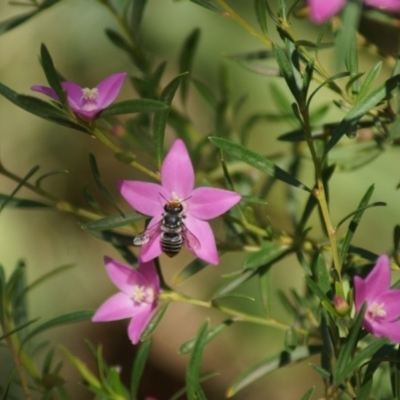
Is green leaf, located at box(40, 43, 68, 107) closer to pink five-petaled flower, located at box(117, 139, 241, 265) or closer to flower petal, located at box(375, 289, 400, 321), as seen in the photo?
pink five-petaled flower, located at box(117, 139, 241, 265)

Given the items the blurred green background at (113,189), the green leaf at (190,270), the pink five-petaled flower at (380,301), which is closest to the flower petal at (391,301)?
the pink five-petaled flower at (380,301)

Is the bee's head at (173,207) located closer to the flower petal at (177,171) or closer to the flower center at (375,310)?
the flower petal at (177,171)

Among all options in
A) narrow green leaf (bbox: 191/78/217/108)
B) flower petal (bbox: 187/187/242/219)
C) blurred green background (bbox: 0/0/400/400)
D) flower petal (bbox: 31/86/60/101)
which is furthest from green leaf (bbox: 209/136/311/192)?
blurred green background (bbox: 0/0/400/400)

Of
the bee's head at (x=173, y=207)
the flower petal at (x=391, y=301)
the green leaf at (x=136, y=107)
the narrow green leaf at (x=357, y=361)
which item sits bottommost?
the narrow green leaf at (x=357, y=361)

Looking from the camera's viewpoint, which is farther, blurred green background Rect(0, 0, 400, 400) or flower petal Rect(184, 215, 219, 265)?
blurred green background Rect(0, 0, 400, 400)

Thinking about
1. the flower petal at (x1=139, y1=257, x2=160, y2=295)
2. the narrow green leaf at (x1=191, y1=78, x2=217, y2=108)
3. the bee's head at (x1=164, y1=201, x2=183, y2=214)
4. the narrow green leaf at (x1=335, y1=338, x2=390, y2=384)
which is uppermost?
the narrow green leaf at (x1=191, y1=78, x2=217, y2=108)
